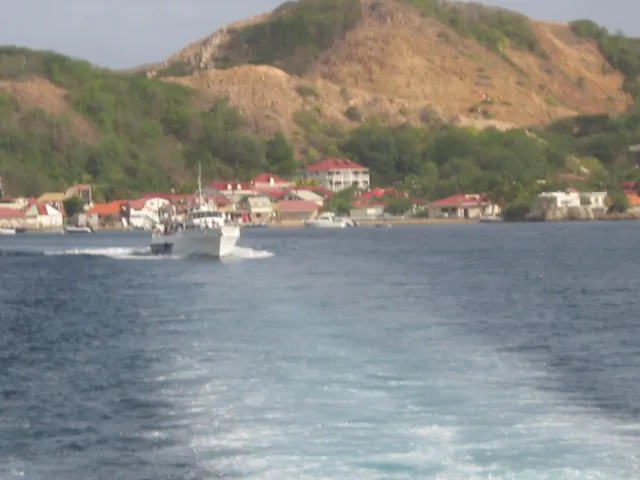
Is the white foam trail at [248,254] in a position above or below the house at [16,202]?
below

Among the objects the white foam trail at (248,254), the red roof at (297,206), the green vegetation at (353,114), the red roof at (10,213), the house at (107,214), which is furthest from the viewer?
the green vegetation at (353,114)

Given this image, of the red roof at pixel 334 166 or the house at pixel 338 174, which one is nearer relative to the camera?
the house at pixel 338 174

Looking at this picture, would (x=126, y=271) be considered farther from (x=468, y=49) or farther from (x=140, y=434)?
(x=468, y=49)

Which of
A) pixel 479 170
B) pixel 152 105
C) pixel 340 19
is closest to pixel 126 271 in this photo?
pixel 479 170

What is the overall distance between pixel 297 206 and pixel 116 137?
3600 cm

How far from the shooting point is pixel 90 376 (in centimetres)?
2078

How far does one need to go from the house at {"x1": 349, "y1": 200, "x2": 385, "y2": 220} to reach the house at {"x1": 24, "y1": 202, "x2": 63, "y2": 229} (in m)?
24.5

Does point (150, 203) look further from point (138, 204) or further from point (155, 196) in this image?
point (155, 196)

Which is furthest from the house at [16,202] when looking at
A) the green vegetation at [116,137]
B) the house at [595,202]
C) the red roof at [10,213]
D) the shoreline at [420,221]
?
the house at [595,202]

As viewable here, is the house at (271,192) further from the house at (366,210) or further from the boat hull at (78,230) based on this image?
the boat hull at (78,230)

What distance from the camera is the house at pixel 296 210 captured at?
114438 mm

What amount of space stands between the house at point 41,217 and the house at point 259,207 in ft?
50.3

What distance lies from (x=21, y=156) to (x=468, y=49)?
80.9 m

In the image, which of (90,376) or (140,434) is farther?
(90,376)
